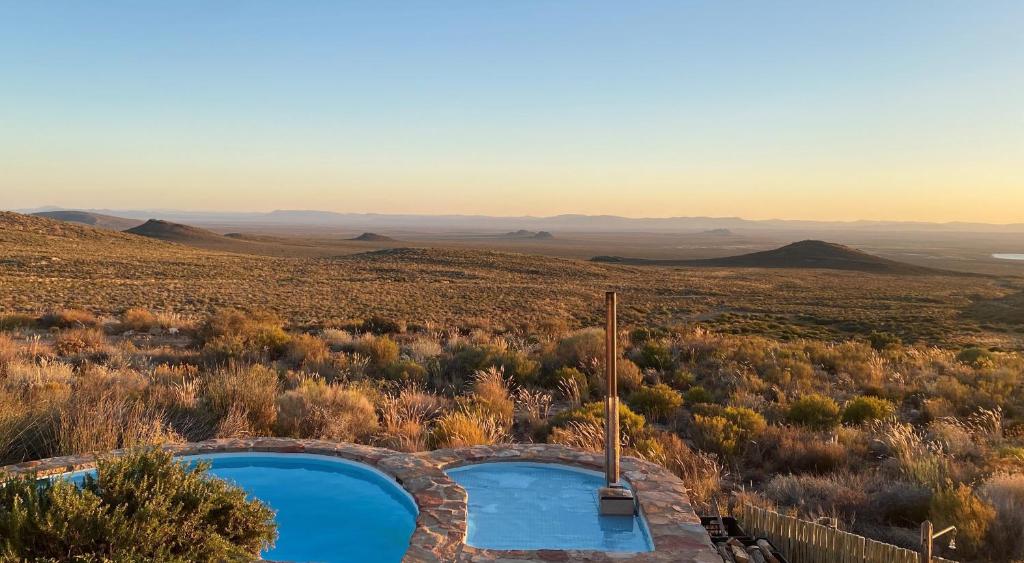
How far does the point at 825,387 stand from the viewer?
→ 12438mm

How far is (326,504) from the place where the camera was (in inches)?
256

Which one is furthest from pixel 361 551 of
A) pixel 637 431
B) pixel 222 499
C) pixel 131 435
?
pixel 637 431

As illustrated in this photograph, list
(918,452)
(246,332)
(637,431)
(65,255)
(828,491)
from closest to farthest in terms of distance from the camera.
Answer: (828,491)
(918,452)
(637,431)
(246,332)
(65,255)

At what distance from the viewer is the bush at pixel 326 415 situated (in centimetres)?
835

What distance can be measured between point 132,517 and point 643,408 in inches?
323

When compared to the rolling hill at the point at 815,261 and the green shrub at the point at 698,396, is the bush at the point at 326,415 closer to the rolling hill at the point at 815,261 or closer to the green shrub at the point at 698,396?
the green shrub at the point at 698,396

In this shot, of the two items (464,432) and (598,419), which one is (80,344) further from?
(598,419)

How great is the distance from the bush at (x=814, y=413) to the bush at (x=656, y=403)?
175 centimetres

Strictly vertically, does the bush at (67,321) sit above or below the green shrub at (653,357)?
above

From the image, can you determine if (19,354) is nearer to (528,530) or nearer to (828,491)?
(528,530)

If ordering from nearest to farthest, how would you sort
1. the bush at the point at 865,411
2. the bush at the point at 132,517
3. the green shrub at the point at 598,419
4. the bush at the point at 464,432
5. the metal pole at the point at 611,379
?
the bush at the point at 132,517 < the metal pole at the point at 611,379 < the bush at the point at 464,432 < the green shrub at the point at 598,419 < the bush at the point at 865,411

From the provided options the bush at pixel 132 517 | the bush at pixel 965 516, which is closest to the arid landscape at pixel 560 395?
the bush at pixel 965 516

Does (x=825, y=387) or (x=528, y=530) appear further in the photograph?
(x=825, y=387)

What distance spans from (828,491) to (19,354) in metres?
14.1
